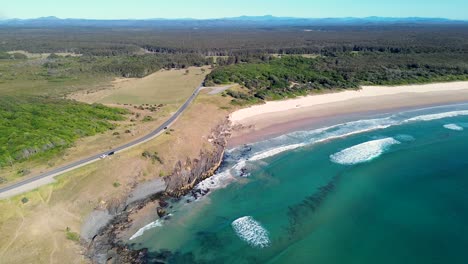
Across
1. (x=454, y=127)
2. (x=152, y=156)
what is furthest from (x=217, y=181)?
(x=454, y=127)

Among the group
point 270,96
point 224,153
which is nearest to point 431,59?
point 270,96

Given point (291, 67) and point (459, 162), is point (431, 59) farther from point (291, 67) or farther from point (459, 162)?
point (459, 162)

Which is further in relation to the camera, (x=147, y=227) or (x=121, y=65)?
(x=121, y=65)

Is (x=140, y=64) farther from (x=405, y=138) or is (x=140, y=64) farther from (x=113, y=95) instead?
(x=405, y=138)

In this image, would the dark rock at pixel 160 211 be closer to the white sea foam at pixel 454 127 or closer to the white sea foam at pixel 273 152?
the white sea foam at pixel 273 152

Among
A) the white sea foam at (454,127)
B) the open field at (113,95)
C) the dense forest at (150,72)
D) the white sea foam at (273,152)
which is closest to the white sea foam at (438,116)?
the white sea foam at (454,127)

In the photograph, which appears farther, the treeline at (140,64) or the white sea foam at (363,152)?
the treeline at (140,64)
